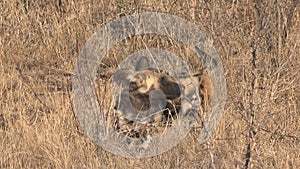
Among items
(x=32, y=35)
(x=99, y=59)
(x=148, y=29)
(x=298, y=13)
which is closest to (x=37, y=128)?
(x=99, y=59)

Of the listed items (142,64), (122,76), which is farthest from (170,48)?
(122,76)

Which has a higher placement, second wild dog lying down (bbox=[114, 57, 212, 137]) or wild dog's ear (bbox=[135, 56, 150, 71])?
wild dog's ear (bbox=[135, 56, 150, 71])

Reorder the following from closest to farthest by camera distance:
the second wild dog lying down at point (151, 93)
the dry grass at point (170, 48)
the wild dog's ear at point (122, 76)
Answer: the dry grass at point (170, 48) < the second wild dog lying down at point (151, 93) < the wild dog's ear at point (122, 76)

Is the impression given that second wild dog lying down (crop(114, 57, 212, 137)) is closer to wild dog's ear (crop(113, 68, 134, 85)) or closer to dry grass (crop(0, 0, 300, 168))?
wild dog's ear (crop(113, 68, 134, 85))

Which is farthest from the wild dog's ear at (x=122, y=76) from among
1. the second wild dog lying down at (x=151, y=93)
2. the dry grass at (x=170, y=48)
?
the dry grass at (x=170, y=48)

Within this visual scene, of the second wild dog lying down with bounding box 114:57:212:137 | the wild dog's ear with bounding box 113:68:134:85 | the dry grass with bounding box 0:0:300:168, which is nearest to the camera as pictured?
the dry grass with bounding box 0:0:300:168

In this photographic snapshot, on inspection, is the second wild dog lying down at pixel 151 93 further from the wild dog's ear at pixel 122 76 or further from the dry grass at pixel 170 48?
the dry grass at pixel 170 48

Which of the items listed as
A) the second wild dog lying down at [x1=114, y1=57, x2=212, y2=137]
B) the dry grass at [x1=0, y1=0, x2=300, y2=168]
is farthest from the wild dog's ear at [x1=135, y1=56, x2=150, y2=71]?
the dry grass at [x1=0, y1=0, x2=300, y2=168]
